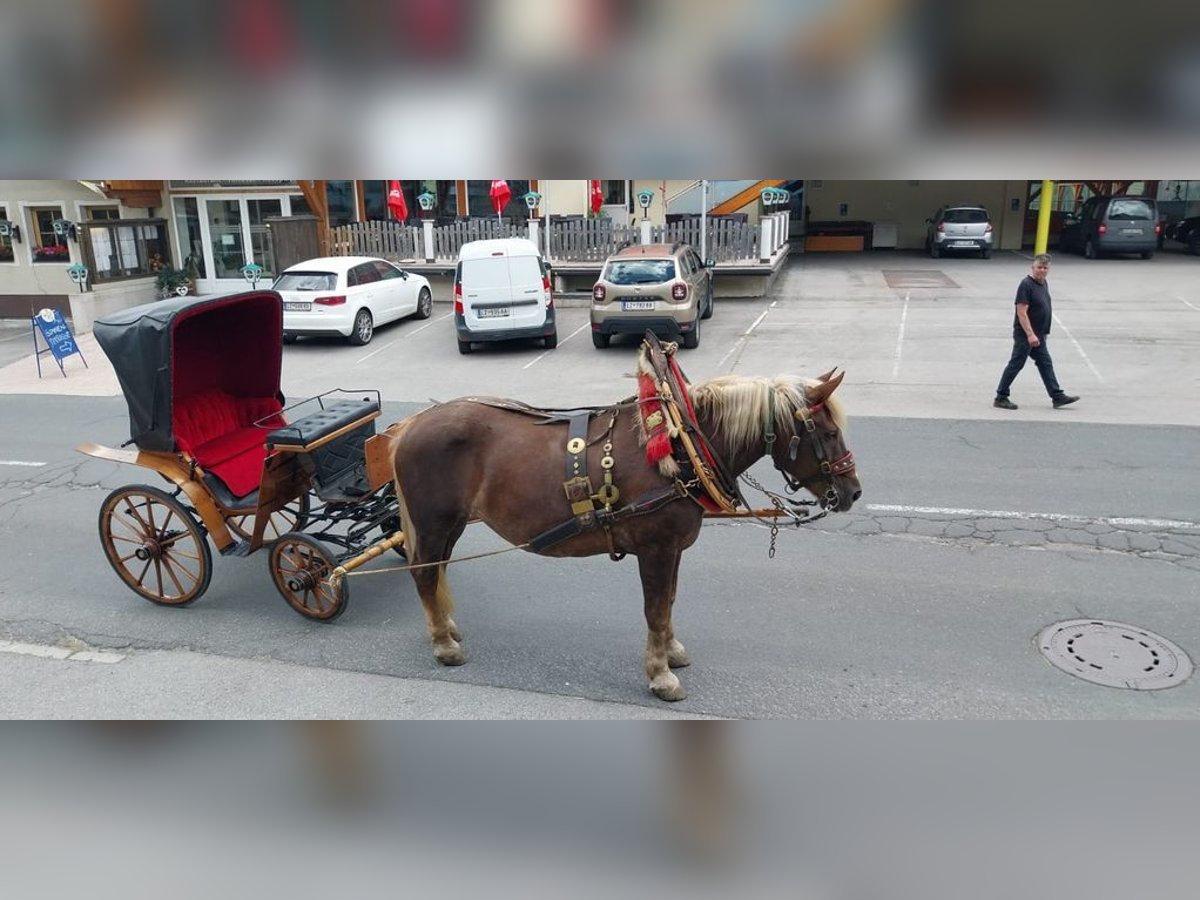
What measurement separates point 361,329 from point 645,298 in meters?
5.91

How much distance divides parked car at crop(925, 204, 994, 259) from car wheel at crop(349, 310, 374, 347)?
62.1 ft

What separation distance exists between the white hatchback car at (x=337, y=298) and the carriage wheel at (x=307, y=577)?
1072 centimetres

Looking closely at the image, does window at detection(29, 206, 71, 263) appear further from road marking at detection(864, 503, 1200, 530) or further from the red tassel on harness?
the red tassel on harness

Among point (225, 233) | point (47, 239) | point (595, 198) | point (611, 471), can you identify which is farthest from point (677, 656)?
point (47, 239)

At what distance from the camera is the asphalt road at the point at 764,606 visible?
17.3 ft

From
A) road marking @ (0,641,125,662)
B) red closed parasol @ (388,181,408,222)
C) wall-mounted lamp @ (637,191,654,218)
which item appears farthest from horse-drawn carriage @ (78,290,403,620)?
red closed parasol @ (388,181,408,222)

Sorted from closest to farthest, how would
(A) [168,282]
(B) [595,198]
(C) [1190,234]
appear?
(A) [168,282], (B) [595,198], (C) [1190,234]

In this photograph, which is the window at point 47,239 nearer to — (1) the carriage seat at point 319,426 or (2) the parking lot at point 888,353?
(2) the parking lot at point 888,353

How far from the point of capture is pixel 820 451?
4.70 meters

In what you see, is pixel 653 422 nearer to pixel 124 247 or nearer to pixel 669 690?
pixel 669 690

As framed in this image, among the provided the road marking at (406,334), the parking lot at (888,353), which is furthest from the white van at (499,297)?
the road marking at (406,334)
